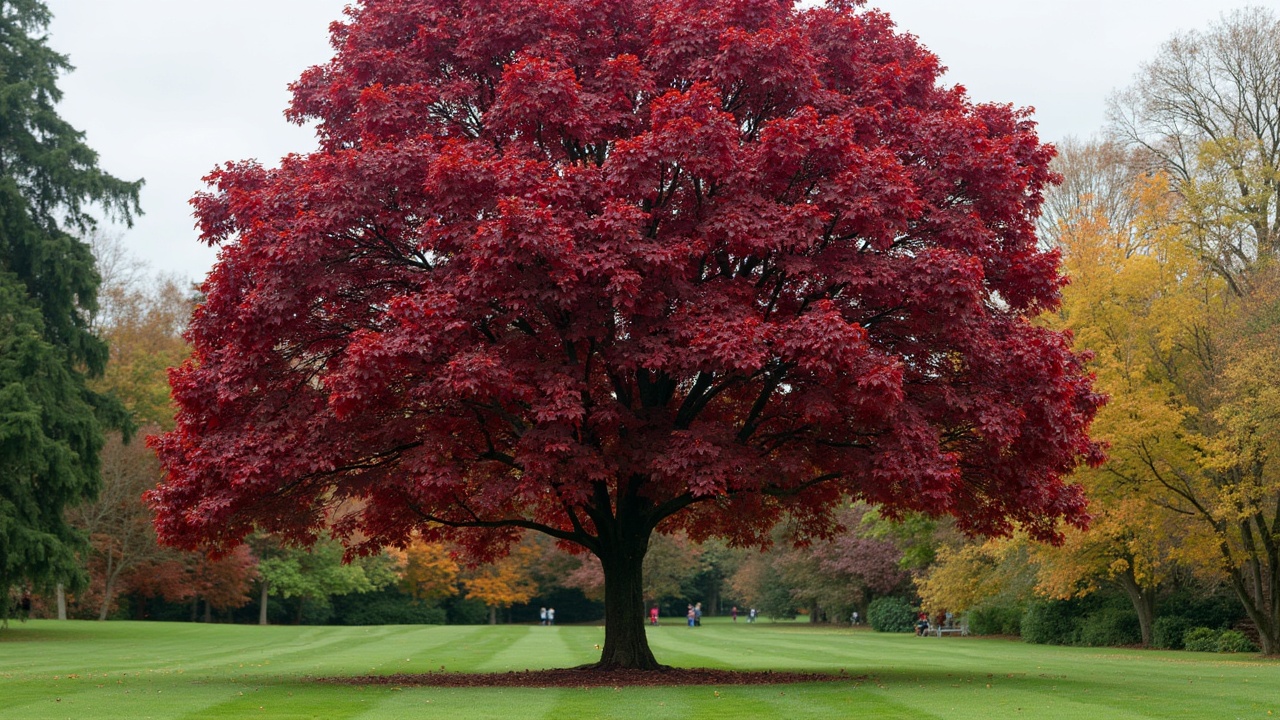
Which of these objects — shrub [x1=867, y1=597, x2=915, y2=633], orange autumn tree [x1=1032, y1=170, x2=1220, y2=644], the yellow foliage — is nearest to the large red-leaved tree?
orange autumn tree [x1=1032, y1=170, x2=1220, y2=644]

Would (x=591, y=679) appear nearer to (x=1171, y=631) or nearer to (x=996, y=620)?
(x=1171, y=631)

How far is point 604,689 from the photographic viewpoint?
52.3ft

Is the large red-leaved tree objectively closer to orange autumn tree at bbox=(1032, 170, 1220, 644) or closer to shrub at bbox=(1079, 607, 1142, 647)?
orange autumn tree at bbox=(1032, 170, 1220, 644)

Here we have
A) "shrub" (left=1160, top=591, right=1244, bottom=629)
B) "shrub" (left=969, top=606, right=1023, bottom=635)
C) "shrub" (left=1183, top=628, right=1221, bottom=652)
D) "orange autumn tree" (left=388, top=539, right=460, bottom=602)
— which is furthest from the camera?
"orange autumn tree" (left=388, top=539, right=460, bottom=602)

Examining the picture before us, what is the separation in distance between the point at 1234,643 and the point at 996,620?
719 inches

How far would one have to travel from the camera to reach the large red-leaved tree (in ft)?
48.9

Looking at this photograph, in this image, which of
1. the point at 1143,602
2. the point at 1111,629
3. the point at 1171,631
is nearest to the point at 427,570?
the point at 1111,629

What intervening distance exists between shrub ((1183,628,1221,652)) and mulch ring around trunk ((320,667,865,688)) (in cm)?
1810

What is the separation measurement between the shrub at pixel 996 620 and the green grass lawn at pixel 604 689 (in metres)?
14.0

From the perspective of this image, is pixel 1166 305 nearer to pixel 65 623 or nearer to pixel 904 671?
pixel 904 671

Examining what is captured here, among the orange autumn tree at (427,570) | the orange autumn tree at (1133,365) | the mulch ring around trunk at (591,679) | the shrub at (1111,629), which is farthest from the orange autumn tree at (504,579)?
the mulch ring around trunk at (591,679)

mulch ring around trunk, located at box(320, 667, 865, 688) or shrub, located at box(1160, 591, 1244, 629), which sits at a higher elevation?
shrub, located at box(1160, 591, 1244, 629)

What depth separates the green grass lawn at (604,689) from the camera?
43.8ft

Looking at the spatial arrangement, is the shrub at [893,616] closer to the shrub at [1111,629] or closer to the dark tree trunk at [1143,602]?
the shrub at [1111,629]
